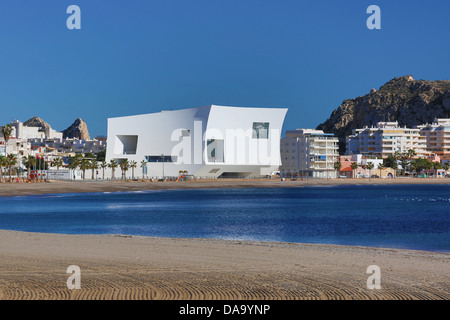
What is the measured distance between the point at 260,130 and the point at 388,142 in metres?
49.0

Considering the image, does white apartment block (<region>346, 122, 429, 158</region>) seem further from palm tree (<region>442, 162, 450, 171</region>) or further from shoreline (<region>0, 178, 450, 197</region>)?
shoreline (<region>0, 178, 450, 197</region>)

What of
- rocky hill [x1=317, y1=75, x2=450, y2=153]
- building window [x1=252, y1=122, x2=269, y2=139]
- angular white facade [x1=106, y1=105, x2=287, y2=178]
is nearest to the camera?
angular white facade [x1=106, y1=105, x2=287, y2=178]

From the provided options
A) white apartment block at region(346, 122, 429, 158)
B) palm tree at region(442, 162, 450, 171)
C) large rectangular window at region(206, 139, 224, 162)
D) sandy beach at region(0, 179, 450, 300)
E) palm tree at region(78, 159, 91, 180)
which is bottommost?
sandy beach at region(0, 179, 450, 300)

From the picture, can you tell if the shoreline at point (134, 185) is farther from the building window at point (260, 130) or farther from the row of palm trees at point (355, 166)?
the row of palm trees at point (355, 166)

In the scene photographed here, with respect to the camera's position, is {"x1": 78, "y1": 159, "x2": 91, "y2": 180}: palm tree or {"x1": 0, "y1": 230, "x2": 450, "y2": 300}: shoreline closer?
{"x1": 0, "y1": 230, "x2": 450, "y2": 300}: shoreline

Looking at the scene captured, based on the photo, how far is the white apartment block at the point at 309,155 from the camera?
121m

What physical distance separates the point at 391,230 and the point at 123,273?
16.7 m

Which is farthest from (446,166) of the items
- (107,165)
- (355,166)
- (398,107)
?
(107,165)

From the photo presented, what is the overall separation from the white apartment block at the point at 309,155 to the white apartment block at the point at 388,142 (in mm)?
18555

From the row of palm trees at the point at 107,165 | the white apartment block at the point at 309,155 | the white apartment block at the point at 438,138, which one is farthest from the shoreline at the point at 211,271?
the white apartment block at the point at 438,138

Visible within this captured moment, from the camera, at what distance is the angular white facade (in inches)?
3826

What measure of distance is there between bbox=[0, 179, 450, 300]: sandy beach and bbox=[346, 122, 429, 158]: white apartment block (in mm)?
125026

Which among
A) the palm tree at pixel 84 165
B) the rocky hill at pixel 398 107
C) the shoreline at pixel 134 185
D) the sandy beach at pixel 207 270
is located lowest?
the shoreline at pixel 134 185

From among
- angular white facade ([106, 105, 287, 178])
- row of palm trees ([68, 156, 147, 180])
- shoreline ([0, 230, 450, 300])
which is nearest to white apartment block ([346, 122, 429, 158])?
angular white facade ([106, 105, 287, 178])
